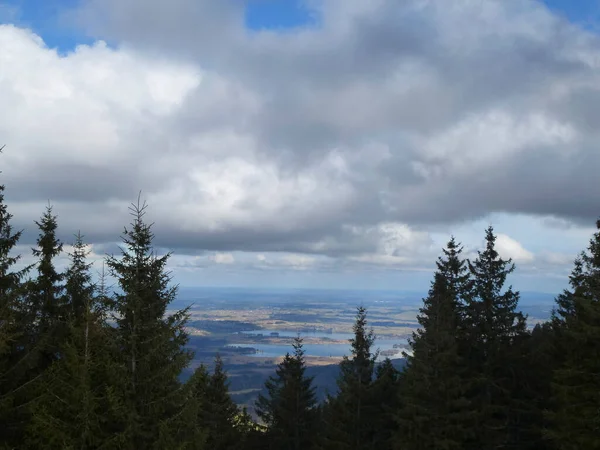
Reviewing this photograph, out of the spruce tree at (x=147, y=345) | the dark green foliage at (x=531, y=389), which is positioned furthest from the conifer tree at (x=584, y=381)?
the spruce tree at (x=147, y=345)

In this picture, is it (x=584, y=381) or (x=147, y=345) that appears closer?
(x=147, y=345)

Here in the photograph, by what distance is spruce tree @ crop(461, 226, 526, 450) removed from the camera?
91.1 feet

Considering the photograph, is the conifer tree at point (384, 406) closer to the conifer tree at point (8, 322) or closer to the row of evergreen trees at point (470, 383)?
the row of evergreen trees at point (470, 383)

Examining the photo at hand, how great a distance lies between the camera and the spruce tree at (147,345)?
15.4 meters

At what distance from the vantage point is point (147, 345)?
15.9 metres

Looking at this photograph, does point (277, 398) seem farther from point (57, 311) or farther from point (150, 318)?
point (150, 318)

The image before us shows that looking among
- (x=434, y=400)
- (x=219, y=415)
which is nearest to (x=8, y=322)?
(x=434, y=400)

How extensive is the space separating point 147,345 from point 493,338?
831 inches

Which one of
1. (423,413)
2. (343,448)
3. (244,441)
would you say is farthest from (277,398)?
(423,413)

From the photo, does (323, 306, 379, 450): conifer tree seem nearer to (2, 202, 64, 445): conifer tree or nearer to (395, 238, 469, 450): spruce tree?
(395, 238, 469, 450): spruce tree

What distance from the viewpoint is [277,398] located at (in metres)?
35.7

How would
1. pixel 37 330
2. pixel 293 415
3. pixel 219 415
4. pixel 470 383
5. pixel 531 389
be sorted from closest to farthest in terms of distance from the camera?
pixel 37 330, pixel 470 383, pixel 531 389, pixel 293 415, pixel 219 415

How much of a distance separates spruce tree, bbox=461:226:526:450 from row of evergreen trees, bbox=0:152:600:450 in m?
0.08

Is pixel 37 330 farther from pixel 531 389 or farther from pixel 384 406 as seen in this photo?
pixel 531 389
